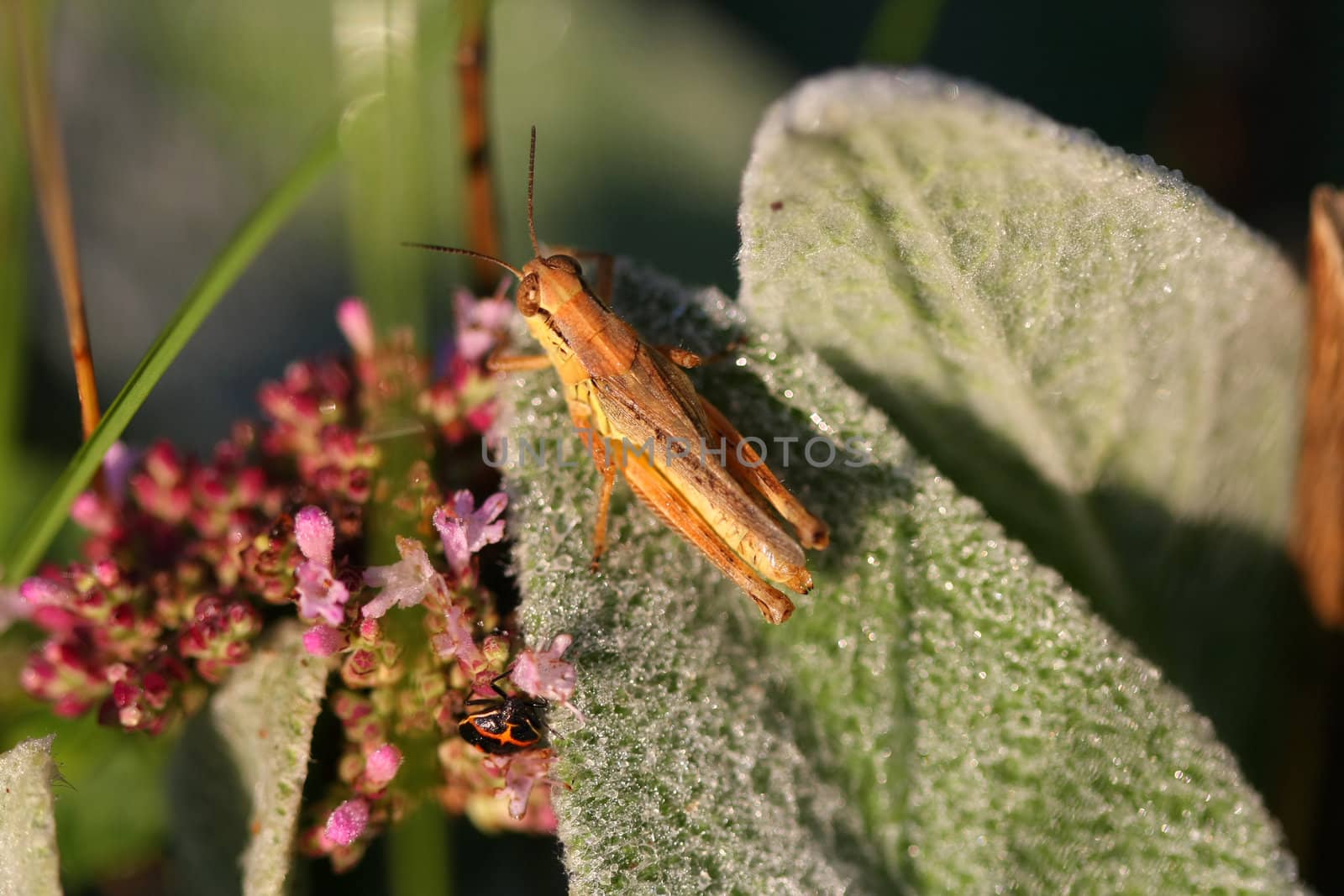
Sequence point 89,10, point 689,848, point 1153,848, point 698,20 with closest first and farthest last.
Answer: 1. point 689,848
2. point 1153,848
3. point 89,10
4. point 698,20

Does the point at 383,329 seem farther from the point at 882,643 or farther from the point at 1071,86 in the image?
the point at 1071,86

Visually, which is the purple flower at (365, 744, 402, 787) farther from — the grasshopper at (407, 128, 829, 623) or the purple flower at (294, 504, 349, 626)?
the grasshopper at (407, 128, 829, 623)

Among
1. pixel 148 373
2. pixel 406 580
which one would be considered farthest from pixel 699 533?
pixel 148 373

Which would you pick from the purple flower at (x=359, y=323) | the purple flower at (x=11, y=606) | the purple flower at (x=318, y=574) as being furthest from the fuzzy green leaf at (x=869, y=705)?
the purple flower at (x=11, y=606)

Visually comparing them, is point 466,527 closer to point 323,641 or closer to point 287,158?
point 323,641

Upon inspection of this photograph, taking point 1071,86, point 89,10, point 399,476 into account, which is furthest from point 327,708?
Result: point 1071,86

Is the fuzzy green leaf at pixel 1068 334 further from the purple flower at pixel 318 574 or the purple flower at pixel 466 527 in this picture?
the purple flower at pixel 318 574
